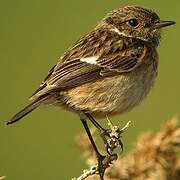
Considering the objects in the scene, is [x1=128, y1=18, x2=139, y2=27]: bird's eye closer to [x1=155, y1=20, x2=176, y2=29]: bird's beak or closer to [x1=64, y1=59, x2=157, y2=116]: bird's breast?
[x1=155, y1=20, x2=176, y2=29]: bird's beak

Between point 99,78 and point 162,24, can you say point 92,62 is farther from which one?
point 162,24

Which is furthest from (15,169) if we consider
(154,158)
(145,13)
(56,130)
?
(154,158)

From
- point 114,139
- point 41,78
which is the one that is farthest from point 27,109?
point 41,78

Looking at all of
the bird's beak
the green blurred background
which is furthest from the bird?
the green blurred background

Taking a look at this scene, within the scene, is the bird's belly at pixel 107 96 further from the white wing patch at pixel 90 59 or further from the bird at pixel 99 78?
the white wing patch at pixel 90 59

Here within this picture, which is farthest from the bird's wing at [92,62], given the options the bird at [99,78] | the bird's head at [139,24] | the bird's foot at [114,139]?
the bird's foot at [114,139]

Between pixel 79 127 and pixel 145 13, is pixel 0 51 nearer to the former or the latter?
pixel 79 127
